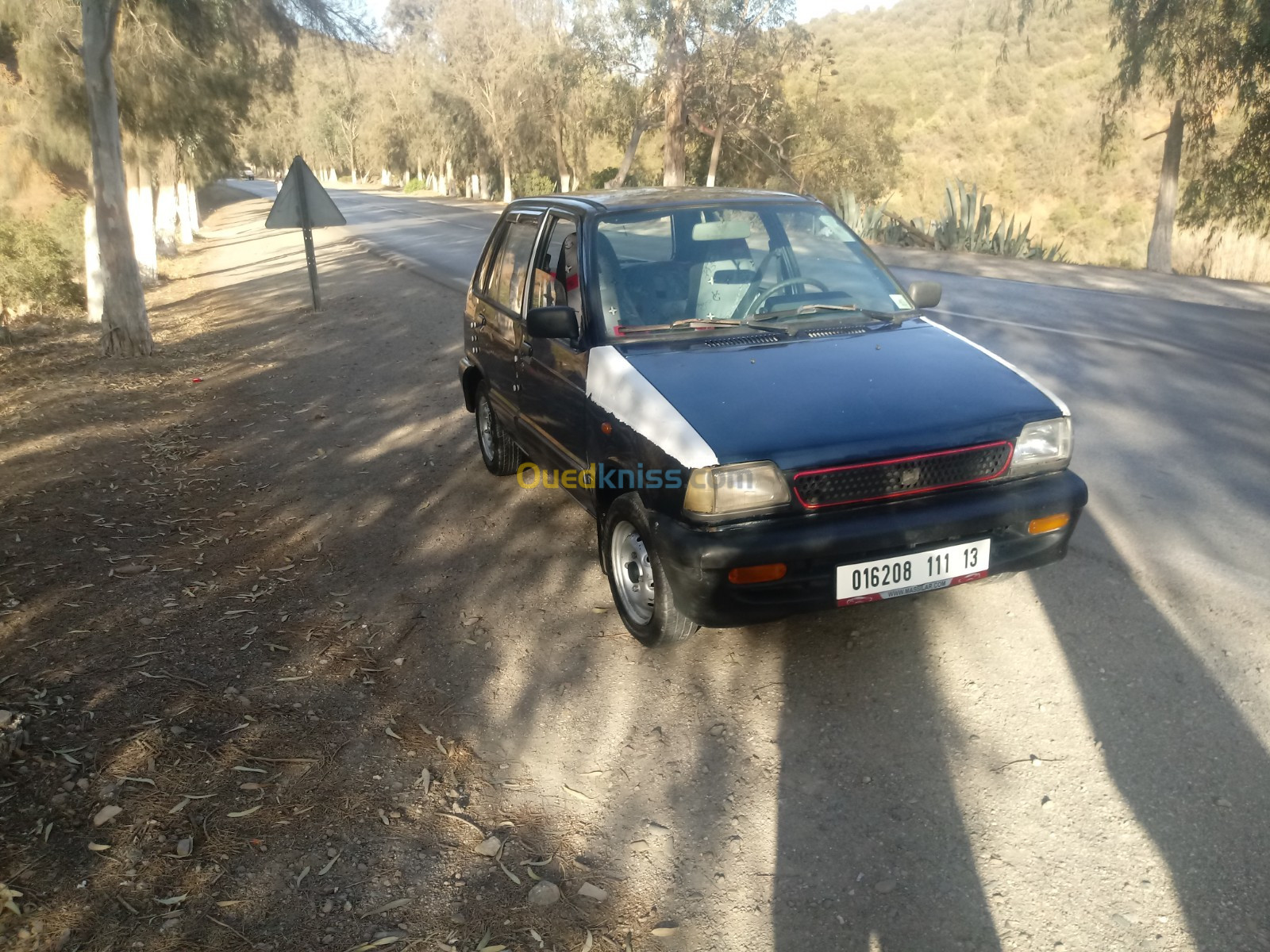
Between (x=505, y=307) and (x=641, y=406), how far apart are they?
2.10 m

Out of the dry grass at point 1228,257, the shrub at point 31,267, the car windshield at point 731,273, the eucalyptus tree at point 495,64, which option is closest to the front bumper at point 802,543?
the car windshield at point 731,273

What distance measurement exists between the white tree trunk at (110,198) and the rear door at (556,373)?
8.32 meters

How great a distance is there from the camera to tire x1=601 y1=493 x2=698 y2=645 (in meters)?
3.83

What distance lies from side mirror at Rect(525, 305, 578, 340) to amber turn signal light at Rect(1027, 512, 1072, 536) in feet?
6.89

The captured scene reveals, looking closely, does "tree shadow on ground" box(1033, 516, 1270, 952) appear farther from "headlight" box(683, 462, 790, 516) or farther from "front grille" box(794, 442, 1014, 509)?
"headlight" box(683, 462, 790, 516)

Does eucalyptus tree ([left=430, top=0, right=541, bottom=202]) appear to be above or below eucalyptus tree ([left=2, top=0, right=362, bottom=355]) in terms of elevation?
above

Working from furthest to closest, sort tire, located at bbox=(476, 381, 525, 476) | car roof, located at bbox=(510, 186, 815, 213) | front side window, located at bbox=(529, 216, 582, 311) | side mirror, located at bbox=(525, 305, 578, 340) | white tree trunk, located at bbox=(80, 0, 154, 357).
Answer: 1. white tree trunk, located at bbox=(80, 0, 154, 357)
2. tire, located at bbox=(476, 381, 525, 476)
3. car roof, located at bbox=(510, 186, 815, 213)
4. front side window, located at bbox=(529, 216, 582, 311)
5. side mirror, located at bbox=(525, 305, 578, 340)

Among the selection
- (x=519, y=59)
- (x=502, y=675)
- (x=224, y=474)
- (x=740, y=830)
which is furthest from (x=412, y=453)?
(x=519, y=59)

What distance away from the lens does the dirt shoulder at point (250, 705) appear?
9.09 ft

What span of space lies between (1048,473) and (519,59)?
49.5 meters

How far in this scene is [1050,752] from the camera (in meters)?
3.28

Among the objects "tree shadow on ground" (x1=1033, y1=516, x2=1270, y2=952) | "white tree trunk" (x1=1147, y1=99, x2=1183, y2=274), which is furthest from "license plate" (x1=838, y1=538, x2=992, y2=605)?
"white tree trunk" (x1=1147, y1=99, x2=1183, y2=274)

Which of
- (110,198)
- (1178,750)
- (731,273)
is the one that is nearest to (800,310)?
(731,273)

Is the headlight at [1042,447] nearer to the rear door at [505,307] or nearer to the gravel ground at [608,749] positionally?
the gravel ground at [608,749]
